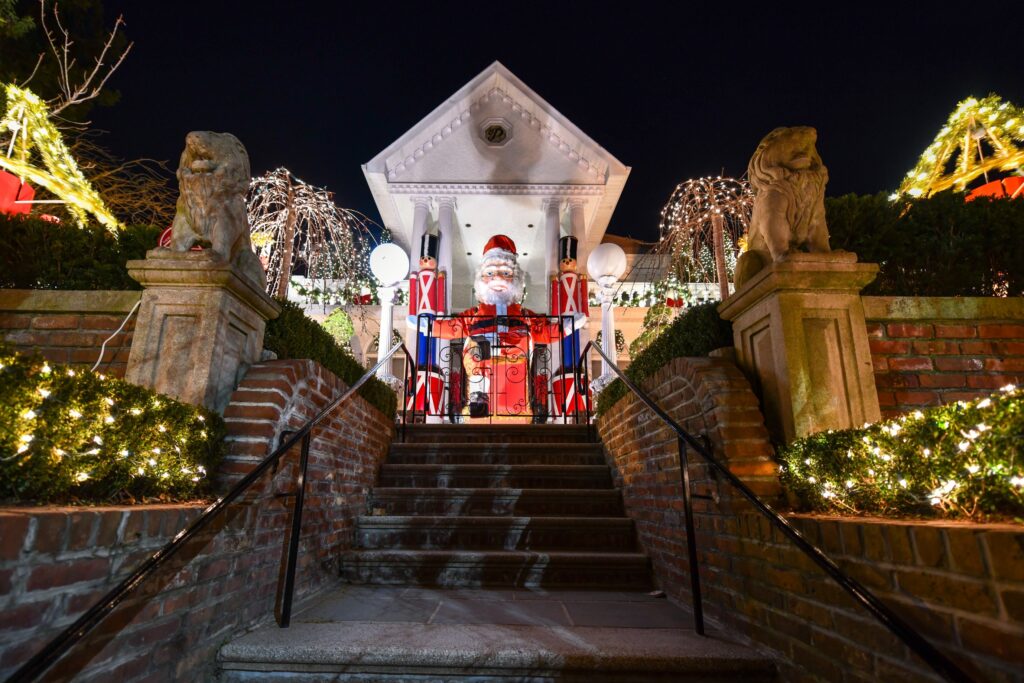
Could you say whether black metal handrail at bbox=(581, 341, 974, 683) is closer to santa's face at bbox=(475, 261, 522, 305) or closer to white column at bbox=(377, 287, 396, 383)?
santa's face at bbox=(475, 261, 522, 305)

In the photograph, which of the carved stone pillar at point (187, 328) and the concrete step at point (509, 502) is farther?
the concrete step at point (509, 502)

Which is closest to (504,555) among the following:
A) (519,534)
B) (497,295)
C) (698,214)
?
(519,534)

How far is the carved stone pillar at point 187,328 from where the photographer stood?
2541 millimetres

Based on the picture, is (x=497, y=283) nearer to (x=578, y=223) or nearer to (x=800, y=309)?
(x=578, y=223)

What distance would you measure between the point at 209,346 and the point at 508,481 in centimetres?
252

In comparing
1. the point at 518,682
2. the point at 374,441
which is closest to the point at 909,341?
the point at 518,682

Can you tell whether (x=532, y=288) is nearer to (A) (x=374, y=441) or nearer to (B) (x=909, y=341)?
(A) (x=374, y=441)

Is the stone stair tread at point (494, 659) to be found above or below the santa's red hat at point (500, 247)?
below

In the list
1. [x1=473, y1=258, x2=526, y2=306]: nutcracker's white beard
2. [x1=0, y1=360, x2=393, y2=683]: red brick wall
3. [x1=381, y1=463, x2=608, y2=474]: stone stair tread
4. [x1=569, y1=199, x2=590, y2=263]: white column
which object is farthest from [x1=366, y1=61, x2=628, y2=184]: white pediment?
[x1=0, y1=360, x2=393, y2=683]: red brick wall

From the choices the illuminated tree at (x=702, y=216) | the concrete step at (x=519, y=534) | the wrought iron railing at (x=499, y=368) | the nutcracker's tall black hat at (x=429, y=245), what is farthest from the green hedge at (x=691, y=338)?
the nutcracker's tall black hat at (x=429, y=245)

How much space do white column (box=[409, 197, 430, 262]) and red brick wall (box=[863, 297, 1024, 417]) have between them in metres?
7.97

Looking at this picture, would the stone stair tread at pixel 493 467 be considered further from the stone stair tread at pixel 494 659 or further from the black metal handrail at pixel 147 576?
the stone stair tread at pixel 494 659

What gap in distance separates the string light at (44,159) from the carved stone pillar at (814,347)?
221 inches

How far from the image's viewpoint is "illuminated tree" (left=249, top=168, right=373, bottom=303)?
6797 millimetres
